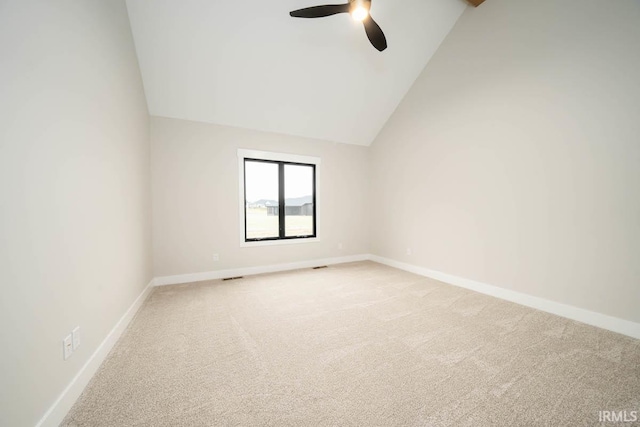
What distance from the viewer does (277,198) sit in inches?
167

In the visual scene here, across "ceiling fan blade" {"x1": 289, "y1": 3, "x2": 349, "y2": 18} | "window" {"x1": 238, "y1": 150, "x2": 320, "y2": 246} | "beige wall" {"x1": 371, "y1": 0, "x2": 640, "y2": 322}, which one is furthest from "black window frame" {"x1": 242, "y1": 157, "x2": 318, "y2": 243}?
"ceiling fan blade" {"x1": 289, "y1": 3, "x2": 349, "y2": 18}

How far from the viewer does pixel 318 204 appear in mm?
4461

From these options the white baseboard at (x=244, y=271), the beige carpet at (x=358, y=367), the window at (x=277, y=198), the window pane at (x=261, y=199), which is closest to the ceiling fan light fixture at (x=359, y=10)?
the window at (x=277, y=198)

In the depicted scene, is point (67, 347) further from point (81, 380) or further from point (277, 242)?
point (277, 242)

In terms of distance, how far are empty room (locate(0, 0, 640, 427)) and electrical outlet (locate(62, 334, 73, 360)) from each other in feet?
0.05

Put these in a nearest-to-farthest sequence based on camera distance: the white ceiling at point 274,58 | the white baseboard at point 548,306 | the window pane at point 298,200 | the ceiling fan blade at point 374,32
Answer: the white baseboard at point 548,306 → the ceiling fan blade at point 374,32 → the white ceiling at point 274,58 → the window pane at point 298,200

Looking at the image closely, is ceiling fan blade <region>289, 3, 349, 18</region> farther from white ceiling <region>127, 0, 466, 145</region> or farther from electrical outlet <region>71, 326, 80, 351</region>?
electrical outlet <region>71, 326, 80, 351</region>

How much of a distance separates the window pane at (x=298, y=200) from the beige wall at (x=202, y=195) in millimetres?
276

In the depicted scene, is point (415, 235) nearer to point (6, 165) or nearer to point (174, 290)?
point (174, 290)

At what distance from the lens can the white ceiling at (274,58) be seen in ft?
8.22

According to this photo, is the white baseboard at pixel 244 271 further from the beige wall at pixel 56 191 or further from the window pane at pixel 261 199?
the beige wall at pixel 56 191

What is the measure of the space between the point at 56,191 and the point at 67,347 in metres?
0.89

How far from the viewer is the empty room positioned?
1.21 metres

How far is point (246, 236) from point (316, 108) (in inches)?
98.0
